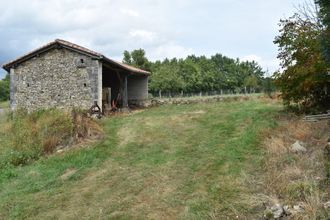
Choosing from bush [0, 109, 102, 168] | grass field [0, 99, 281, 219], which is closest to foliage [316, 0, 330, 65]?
grass field [0, 99, 281, 219]

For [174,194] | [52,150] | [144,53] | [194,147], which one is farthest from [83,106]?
[144,53]

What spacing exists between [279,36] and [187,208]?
406 inches

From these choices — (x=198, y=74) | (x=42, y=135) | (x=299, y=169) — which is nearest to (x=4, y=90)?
(x=198, y=74)

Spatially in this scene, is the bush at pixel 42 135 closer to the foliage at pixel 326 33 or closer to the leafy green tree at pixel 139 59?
the foliage at pixel 326 33

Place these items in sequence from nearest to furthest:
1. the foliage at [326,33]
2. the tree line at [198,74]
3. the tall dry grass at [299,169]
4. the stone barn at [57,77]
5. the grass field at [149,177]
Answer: the tall dry grass at [299,169], the grass field at [149,177], the foliage at [326,33], the stone barn at [57,77], the tree line at [198,74]

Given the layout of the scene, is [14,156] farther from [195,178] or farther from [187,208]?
[187,208]

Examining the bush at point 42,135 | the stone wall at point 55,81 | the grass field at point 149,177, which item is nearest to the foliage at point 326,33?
the grass field at point 149,177

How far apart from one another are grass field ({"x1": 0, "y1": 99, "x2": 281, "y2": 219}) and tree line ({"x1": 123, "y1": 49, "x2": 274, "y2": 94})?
27.5 meters

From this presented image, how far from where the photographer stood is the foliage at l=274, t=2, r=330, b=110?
13.9 metres

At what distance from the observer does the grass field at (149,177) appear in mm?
8172

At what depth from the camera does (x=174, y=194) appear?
8.84m

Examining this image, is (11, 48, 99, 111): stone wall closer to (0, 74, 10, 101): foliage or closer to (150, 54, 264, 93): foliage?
(150, 54, 264, 93): foliage

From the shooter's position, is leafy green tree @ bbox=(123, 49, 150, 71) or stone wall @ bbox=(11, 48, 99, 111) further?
leafy green tree @ bbox=(123, 49, 150, 71)

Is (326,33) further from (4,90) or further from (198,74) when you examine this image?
(4,90)
